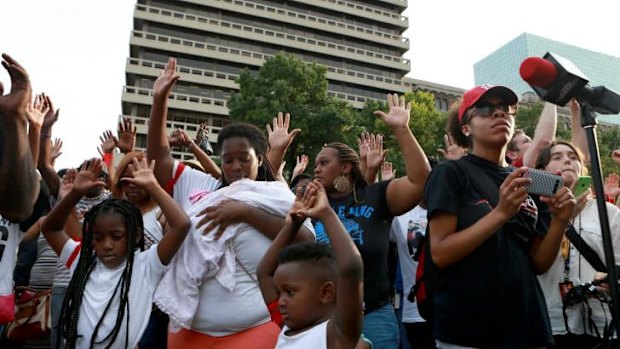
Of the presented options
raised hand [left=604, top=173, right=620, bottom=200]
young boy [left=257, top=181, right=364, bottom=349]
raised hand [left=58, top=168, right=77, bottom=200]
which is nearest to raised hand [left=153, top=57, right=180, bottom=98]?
raised hand [left=58, top=168, right=77, bottom=200]

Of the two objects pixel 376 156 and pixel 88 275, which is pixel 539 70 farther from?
pixel 88 275

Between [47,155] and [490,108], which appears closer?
[490,108]

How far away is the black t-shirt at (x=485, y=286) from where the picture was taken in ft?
6.23

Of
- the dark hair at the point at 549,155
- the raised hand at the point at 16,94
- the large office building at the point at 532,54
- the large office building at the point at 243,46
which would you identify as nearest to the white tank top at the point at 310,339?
the raised hand at the point at 16,94

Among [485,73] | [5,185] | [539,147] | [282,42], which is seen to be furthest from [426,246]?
[485,73]

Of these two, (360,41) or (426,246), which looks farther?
(360,41)

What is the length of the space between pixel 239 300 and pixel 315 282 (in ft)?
1.36

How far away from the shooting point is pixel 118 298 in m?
2.52

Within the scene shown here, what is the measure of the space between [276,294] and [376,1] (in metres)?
55.8

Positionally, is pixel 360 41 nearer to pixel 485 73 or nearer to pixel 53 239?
pixel 53 239

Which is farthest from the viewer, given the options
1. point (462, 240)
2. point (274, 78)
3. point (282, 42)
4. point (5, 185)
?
point (282, 42)

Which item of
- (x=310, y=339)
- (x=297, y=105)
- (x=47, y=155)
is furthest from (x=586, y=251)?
(x=297, y=105)

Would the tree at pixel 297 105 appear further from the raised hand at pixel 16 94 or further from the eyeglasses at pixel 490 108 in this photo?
the eyeglasses at pixel 490 108

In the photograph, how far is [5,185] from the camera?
2336 millimetres
